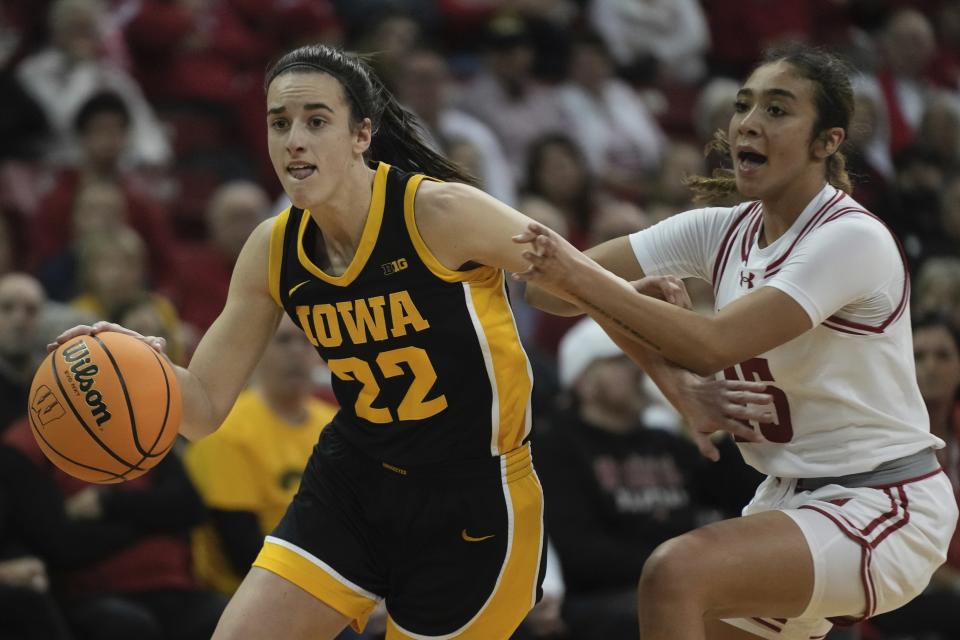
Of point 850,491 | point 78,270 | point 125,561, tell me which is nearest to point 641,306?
point 850,491

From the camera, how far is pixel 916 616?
675 centimetres

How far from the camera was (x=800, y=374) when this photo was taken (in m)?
3.95

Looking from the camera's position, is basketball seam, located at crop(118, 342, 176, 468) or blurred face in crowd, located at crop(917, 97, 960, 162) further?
blurred face in crowd, located at crop(917, 97, 960, 162)

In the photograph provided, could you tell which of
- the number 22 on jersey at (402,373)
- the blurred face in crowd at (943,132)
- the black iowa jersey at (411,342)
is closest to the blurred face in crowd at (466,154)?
the blurred face in crowd at (943,132)

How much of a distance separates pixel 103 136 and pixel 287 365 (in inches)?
101

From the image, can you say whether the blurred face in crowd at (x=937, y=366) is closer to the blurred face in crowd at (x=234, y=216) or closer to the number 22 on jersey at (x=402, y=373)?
the number 22 on jersey at (x=402, y=373)

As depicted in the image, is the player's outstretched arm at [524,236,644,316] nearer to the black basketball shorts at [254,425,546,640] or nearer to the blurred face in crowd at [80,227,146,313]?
the black basketball shorts at [254,425,546,640]

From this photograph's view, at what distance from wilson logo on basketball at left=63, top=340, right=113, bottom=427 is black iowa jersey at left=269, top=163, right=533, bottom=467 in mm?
605

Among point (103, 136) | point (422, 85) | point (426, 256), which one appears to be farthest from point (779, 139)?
point (422, 85)

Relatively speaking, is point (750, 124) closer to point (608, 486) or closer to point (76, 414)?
point (76, 414)

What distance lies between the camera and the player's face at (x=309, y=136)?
13.1 ft

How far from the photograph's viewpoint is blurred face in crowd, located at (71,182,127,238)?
25.5 feet

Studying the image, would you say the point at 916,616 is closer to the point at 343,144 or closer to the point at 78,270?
the point at 343,144

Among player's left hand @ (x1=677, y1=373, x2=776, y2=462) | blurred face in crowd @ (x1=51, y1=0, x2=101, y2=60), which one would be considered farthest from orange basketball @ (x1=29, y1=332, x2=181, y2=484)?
blurred face in crowd @ (x1=51, y1=0, x2=101, y2=60)
